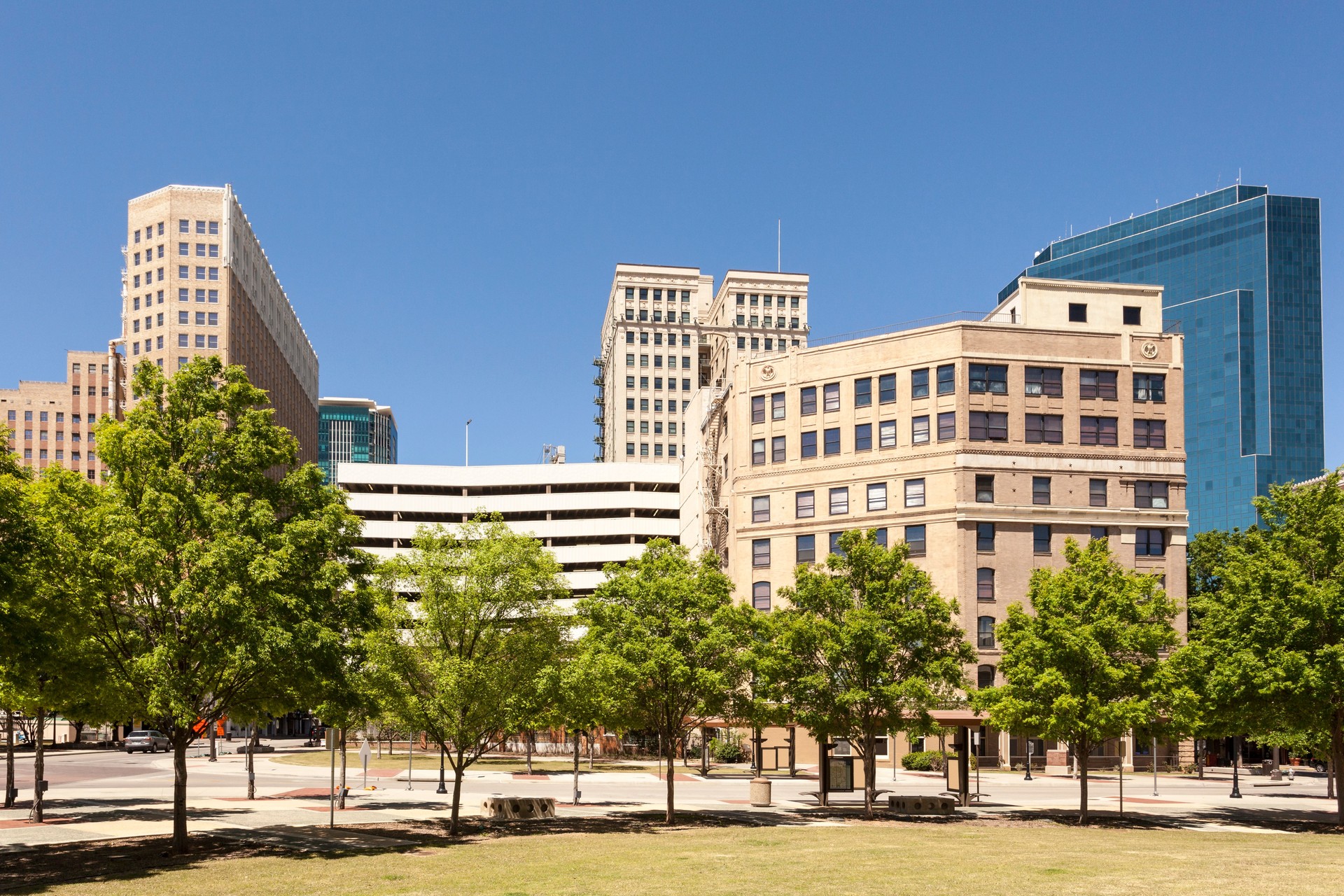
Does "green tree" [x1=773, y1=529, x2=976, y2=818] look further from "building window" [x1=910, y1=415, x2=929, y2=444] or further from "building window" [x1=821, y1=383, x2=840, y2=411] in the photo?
"building window" [x1=821, y1=383, x2=840, y2=411]

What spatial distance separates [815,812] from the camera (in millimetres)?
44656

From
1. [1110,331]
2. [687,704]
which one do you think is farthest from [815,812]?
[1110,331]

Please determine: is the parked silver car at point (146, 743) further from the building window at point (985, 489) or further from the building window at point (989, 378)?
the building window at point (989, 378)

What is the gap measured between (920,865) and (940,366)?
54589 millimetres

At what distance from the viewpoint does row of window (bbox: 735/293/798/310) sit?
180500mm

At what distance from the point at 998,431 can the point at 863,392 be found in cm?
971

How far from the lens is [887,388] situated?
81.4 meters

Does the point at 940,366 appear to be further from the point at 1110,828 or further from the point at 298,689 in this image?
the point at 298,689

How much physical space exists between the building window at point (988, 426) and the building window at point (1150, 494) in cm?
1010

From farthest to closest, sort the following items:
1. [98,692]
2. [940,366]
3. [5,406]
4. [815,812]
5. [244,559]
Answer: [5,406], [940,366], [815,812], [98,692], [244,559]

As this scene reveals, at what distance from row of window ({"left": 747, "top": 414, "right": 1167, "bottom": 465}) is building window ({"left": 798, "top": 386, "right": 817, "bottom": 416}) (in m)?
2.38

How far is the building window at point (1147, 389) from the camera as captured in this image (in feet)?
263

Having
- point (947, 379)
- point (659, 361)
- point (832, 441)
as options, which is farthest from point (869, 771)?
point (659, 361)

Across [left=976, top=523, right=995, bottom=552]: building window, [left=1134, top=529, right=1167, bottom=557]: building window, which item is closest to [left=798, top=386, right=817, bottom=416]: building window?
[left=976, top=523, right=995, bottom=552]: building window
